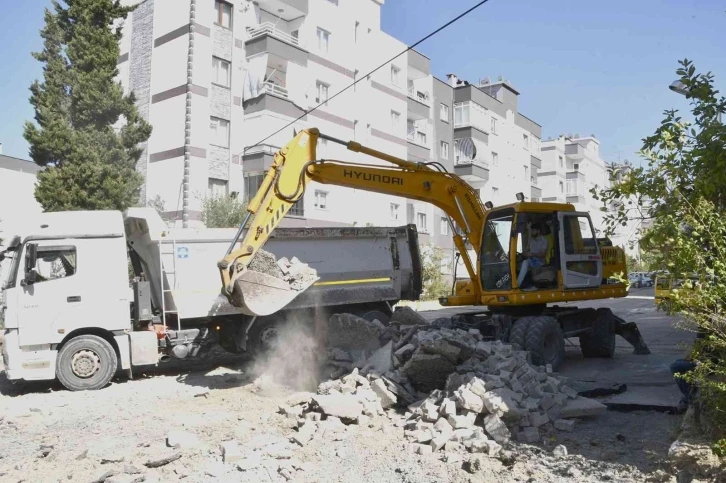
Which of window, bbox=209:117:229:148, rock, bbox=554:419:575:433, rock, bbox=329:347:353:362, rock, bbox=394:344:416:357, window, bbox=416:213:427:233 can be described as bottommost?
rock, bbox=554:419:575:433

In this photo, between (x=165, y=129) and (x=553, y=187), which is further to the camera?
(x=553, y=187)

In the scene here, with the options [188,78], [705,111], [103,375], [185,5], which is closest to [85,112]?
[188,78]

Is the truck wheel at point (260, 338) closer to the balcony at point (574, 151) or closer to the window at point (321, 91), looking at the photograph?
the window at point (321, 91)

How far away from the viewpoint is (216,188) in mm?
23812

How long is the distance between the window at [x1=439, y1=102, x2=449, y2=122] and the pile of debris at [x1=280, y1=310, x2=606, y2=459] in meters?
30.0

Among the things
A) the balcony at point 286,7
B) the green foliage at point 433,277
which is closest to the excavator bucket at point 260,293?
the green foliage at point 433,277

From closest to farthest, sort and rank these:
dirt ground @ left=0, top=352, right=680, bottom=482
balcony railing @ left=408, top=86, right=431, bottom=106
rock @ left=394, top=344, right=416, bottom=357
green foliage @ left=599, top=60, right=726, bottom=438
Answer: green foliage @ left=599, top=60, right=726, bottom=438 < dirt ground @ left=0, top=352, right=680, bottom=482 < rock @ left=394, top=344, right=416, bottom=357 < balcony railing @ left=408, top=86, right=431, bottom=106

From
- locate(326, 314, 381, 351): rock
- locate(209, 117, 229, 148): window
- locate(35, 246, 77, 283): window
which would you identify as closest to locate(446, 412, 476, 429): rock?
locate(326, 314, 381, 351): rock

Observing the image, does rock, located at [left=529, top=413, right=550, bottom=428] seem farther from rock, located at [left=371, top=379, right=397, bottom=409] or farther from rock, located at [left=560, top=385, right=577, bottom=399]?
rock, located at [left=371, top=379, right=397, bottom=409]

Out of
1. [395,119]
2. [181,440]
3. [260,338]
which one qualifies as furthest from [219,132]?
[181,440]

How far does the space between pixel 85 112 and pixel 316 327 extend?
10546 millimetres

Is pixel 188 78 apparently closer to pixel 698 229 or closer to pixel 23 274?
pixel 23 274

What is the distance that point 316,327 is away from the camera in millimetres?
11148

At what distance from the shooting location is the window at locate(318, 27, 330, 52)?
2808cm
